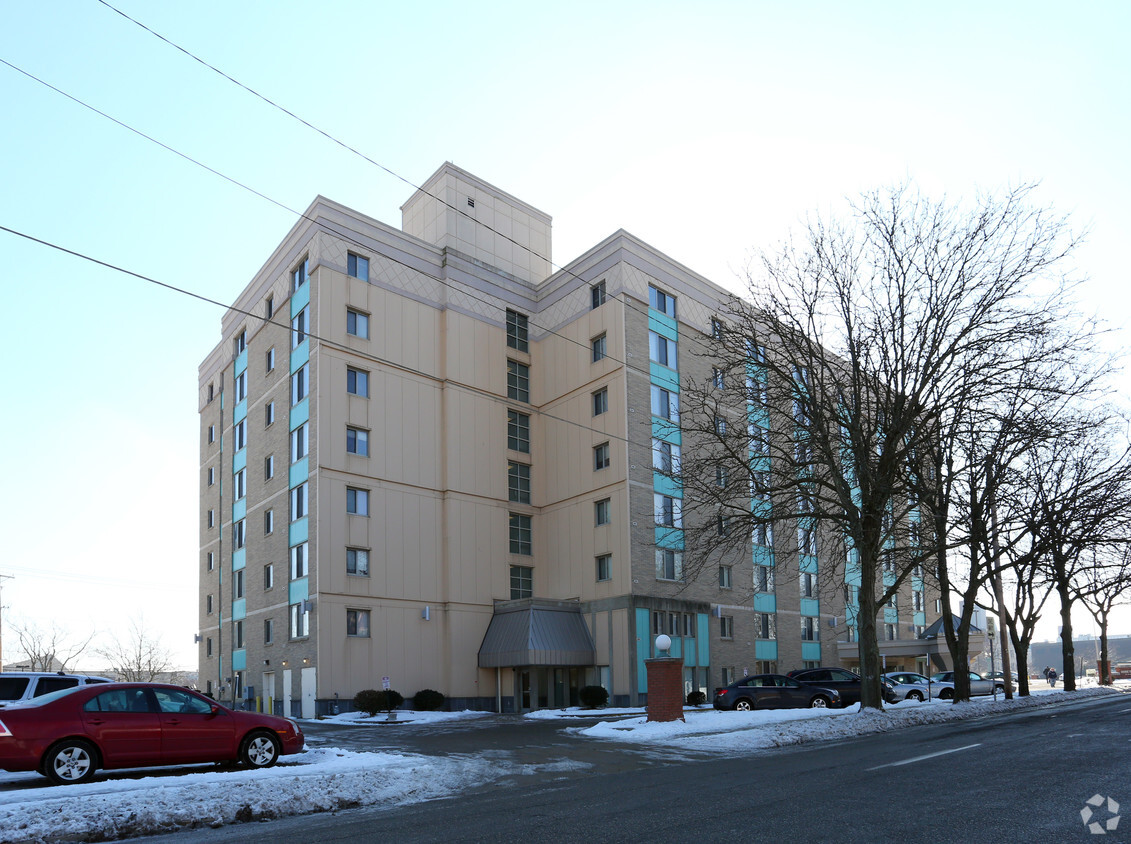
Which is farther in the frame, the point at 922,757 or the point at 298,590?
the point at 298,590

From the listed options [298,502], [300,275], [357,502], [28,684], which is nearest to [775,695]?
[357,502]

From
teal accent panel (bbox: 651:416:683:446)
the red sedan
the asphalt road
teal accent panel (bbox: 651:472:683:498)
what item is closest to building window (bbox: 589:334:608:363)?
teal accent panel (bbox: 651:416:683:446)

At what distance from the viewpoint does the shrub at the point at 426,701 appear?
40.7 metres

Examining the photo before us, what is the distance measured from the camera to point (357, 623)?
A: 40.9 meters

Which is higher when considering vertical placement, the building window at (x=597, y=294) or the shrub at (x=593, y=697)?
the building window at (x=597, y=294)

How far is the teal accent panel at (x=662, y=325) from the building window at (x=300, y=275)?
16319 millimetres

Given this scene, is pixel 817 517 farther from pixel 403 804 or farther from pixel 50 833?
pixel 50 833

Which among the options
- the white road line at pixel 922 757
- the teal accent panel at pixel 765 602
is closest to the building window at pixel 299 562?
the teal accent panel at pixel 765 602

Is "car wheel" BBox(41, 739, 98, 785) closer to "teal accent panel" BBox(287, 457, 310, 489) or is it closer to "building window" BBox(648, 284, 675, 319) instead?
"teal accent panel" BBox(287, 457, 310, 489)

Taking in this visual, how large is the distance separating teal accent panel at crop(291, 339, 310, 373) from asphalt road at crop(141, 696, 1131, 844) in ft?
98.8

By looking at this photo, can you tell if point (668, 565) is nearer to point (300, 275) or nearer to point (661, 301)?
point (661, 301)

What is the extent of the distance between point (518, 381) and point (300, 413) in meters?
11.9

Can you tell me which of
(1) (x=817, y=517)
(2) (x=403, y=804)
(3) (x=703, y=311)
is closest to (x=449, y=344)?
(3) (x=703, y=311)

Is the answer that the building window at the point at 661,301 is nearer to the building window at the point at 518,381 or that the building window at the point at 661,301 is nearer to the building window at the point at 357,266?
the building window at the point at 518,381
